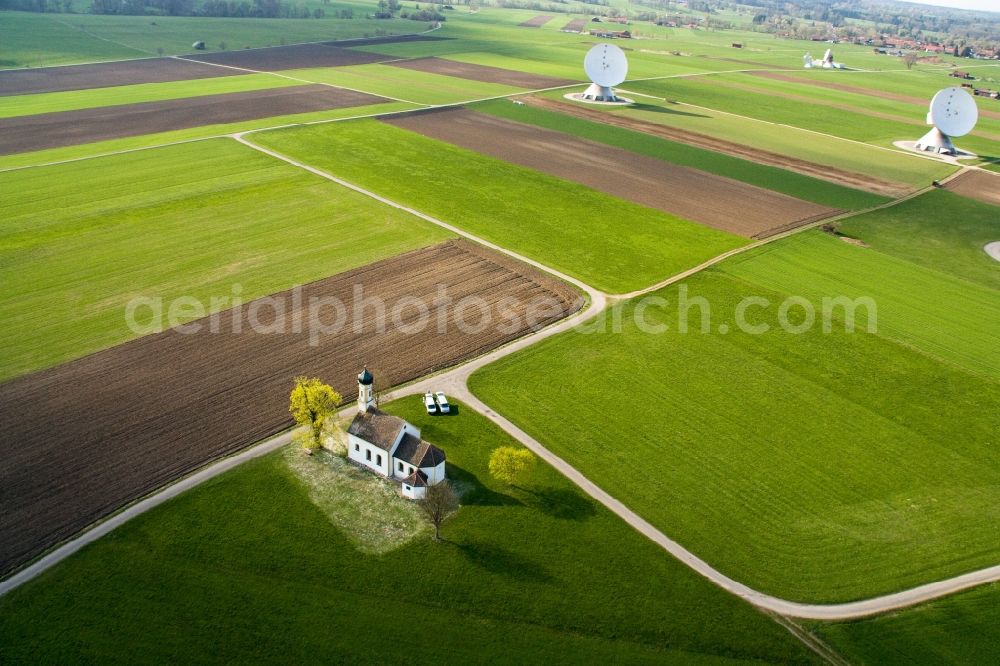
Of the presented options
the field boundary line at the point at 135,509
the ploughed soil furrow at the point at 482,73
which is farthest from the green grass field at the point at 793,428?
the ploughed soil furrow at the point at 482,73

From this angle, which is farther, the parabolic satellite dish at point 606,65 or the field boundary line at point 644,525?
the parabolic satellite dish at point 606,65

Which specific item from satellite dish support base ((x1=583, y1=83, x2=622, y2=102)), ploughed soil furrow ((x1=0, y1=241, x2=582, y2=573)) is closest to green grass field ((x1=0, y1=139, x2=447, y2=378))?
ploughed soil furrow ((x1=0, y1=241, x2=582, y2=573))

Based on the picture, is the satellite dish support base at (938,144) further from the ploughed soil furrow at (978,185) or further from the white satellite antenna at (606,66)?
the white satellite antenna at (606,66)

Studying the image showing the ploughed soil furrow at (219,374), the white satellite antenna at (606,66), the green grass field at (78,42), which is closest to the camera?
the ploughed soil furrow at (219,374)

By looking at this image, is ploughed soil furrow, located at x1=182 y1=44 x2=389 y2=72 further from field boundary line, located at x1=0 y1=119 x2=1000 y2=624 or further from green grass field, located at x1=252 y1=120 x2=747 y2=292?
field boundary line, located at x1=0 y1=119 x2=1000 y2=624

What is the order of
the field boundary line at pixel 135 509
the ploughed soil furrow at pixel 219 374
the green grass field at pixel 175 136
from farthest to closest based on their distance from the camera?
the green grass field at pixel 175 136 → the ploughed soil furrow at pixel 219 374 → the field boundary line at pixel 135 509

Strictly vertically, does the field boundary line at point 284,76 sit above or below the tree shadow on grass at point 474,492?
above
